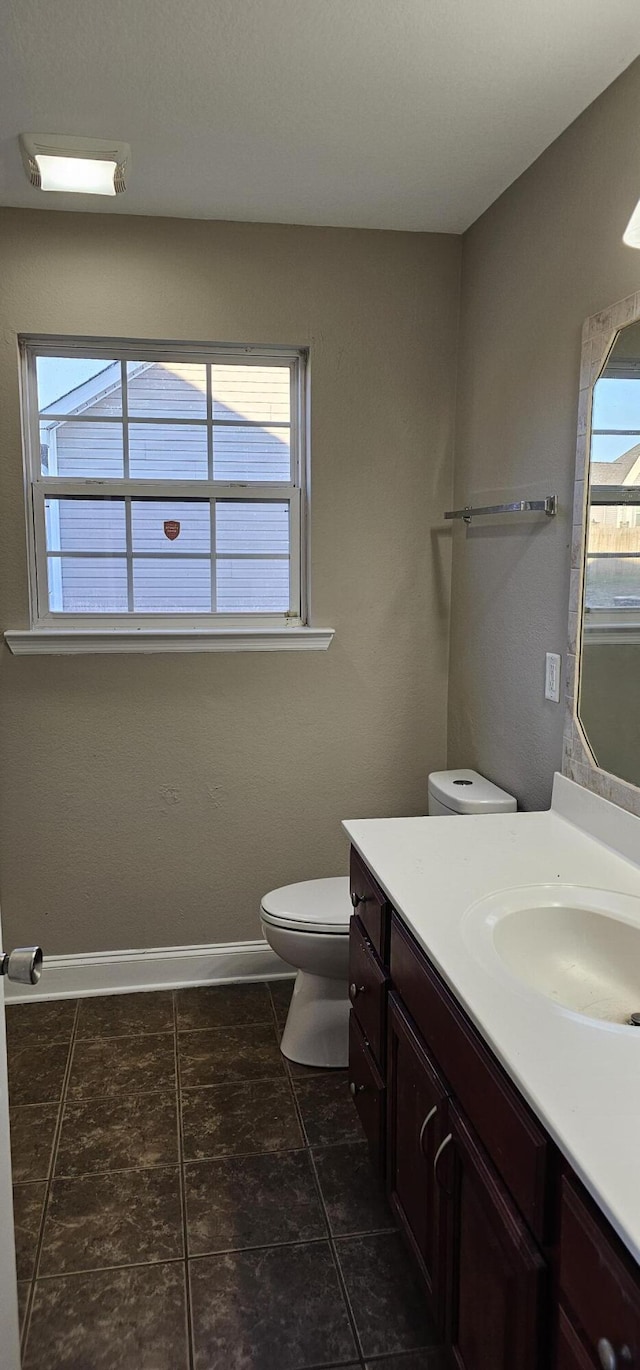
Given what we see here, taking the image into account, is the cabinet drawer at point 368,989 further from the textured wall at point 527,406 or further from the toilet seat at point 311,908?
the textured wall at point 527,406

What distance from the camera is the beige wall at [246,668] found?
2672mm

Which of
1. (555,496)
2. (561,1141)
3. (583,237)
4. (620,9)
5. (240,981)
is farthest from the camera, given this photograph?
(240,981)

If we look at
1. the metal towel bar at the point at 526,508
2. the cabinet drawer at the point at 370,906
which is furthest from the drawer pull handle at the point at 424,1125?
the metal towel bar at the point at 526,508

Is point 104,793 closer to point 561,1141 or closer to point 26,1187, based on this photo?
point 26,1187

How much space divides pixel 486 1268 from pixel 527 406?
6.22 ft

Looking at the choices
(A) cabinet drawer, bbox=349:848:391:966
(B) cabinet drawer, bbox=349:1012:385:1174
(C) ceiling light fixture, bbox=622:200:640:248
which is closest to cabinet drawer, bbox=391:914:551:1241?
(A) cabinet drawer, bbox=349:848:391:966

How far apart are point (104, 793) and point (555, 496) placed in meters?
1.66

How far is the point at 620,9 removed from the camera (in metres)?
1.60

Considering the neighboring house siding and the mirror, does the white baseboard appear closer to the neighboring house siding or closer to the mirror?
the neighboring house siding

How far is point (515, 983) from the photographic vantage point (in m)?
1.25

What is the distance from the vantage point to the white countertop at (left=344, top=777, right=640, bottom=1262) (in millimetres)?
928

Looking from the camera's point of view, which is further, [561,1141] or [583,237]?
[583,237]

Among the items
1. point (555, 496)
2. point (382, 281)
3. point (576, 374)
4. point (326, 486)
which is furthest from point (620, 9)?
point (326, 486)

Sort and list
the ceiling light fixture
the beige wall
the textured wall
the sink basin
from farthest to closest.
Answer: the beige wall, the textured wall, the ceiling light fixture, the sink basin
